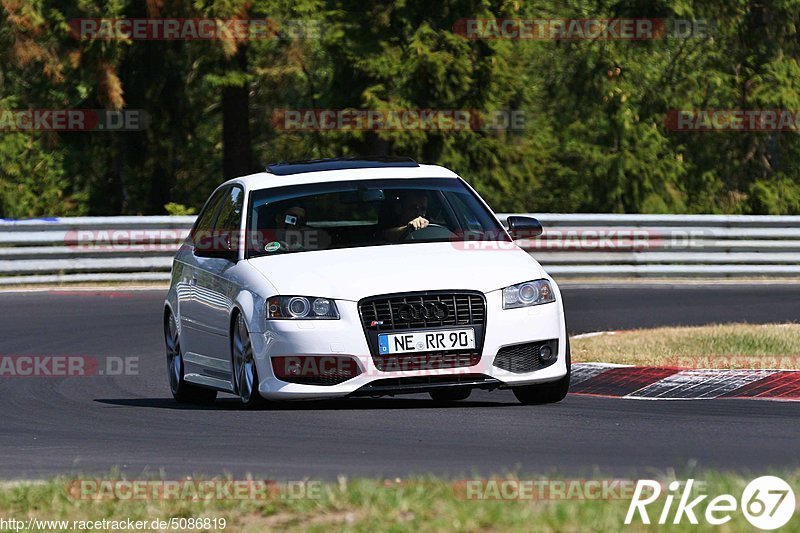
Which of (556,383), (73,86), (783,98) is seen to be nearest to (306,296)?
(556,383)

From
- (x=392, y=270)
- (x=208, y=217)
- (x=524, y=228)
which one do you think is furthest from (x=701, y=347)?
(x=392, y=270)

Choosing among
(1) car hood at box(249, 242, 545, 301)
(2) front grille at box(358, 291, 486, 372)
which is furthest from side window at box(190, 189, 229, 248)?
→ (2) front grille at box(358, 291, 486, 372)

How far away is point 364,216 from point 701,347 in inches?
156

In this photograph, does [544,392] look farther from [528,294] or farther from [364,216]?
[364,216]

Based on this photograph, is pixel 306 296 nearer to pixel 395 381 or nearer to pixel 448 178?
pixel 395 381

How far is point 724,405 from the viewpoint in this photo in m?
10.5

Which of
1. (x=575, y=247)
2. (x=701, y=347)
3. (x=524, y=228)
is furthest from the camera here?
(x=575, y=247)

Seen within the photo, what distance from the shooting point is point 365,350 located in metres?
9.79

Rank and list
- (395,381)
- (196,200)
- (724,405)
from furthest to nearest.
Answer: (196,200), (724,405), (395,381)

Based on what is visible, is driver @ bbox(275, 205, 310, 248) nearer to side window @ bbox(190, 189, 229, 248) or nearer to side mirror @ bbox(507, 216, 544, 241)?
side window @ bbox(190, 189, 229, 248)

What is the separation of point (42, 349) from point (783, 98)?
76.1ft

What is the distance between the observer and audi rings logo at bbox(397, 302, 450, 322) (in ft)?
32.2

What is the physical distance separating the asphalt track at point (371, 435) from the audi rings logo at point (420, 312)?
0.59m

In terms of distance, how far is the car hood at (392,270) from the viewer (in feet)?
Result: 32.3
